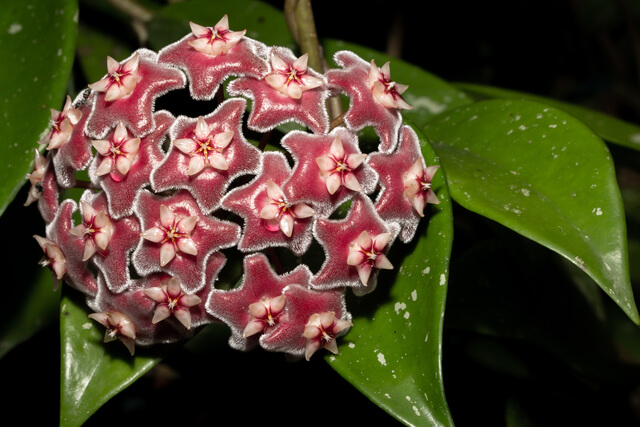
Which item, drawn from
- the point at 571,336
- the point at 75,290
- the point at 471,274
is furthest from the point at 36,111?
the point at 571,336

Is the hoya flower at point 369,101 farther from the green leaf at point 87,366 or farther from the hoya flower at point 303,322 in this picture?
the green leaf at point 87,366

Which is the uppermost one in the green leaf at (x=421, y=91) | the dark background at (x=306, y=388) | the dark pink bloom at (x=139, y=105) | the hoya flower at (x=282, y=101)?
the hoya flower at (x=282, y=101)

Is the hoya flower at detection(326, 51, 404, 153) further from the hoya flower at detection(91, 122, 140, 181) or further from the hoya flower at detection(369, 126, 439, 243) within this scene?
the hoya flower at detection(91, 122, 140, 181)

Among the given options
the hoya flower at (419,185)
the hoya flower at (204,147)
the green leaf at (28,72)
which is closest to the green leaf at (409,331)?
the hoya flower at (419,185)

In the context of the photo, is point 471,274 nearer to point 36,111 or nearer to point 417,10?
point 36,111

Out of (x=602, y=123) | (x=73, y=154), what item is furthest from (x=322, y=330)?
(x=602, y=123)

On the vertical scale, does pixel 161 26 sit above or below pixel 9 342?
above

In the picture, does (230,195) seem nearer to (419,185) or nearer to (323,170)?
(323,170)
